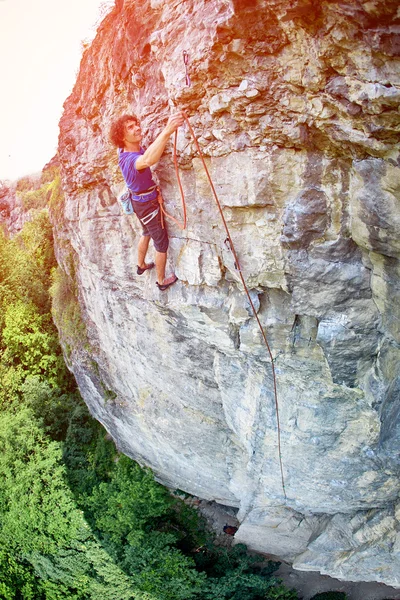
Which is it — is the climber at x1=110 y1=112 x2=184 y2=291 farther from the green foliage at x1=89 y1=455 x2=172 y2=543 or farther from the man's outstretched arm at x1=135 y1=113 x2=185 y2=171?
the green foliage at x1=89 y1=455 x2=172 y2=543

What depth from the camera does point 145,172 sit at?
475cm

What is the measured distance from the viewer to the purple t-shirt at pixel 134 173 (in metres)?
4.55

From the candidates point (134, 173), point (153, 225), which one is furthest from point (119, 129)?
point (153, 225)

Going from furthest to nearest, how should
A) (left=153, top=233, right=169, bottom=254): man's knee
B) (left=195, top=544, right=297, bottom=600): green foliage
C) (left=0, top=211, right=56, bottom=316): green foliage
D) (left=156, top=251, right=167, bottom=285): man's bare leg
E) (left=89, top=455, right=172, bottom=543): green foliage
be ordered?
(left=0, top=211, right=56, bottom=316): green foliage < (left=89, top=455, right=172, bottom=543): green foliage < (left=195, top=544, right=297, bottom=600): green foliage < (left=156, top=251, right=167, bottom=285): man's bare leg < (left=153, top=233, right=169, bottom=254): man's knee

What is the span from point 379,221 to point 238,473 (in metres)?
5.69

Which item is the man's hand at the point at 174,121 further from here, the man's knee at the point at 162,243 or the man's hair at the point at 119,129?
the man's knee at the point at 162,243

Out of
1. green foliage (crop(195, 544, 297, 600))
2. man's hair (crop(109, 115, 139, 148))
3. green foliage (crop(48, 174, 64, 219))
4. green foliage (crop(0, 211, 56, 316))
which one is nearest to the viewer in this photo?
man's hair (crop(109, 115, 139, 148))

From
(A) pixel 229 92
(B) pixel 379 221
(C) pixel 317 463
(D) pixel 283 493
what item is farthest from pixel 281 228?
(D) pixel 283 493

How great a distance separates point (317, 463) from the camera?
20.5ft

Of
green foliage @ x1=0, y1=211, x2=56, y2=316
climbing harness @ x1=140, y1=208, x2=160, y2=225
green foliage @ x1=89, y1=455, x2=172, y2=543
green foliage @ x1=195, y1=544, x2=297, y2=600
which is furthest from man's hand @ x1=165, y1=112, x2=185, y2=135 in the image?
green foliage @ x1=0, y1=211, x2=56, y2=316

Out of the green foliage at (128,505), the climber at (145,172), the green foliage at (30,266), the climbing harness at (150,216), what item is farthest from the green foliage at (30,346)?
the climbing harness at (150,216)

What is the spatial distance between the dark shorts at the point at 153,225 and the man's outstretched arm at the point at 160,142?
713mm

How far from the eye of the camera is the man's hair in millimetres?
4484

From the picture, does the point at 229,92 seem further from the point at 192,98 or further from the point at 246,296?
the point at 246,296
